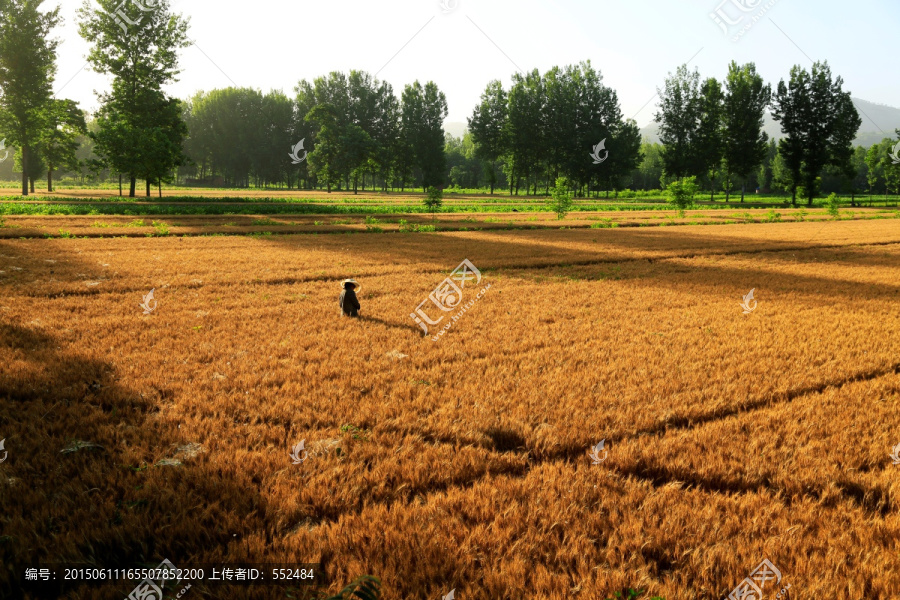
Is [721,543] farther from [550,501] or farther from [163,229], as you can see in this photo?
[163,229]

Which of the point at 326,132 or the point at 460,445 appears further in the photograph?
the point at 326,132

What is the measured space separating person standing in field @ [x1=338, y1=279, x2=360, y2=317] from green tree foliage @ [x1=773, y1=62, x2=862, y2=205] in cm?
8932

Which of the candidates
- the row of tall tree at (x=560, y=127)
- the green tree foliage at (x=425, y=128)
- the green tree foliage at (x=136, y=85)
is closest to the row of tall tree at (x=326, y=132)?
the green tree foliage at (x=425, y=128)

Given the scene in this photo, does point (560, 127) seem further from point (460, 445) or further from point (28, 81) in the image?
point (460, 445)

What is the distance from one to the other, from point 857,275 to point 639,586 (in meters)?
18.8

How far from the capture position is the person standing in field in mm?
9932

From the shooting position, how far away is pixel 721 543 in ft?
11.2

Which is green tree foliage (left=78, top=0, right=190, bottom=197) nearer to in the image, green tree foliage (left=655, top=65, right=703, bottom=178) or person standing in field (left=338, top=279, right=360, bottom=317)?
person standing in field (left=338, top=279, right=360, bottom=317)

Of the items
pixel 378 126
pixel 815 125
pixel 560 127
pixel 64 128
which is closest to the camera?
pixel 64 128

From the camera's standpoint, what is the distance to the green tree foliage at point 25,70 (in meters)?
50.1

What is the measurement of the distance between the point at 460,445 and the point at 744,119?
9616 cm

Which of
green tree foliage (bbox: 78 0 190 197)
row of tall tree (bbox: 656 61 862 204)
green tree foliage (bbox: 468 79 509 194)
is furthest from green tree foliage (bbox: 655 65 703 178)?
green tree foliage (bbox: 78 0 190 197)

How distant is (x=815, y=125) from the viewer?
78.7 m

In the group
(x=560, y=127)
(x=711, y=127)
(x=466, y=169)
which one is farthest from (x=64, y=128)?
(x=466, y=169)
